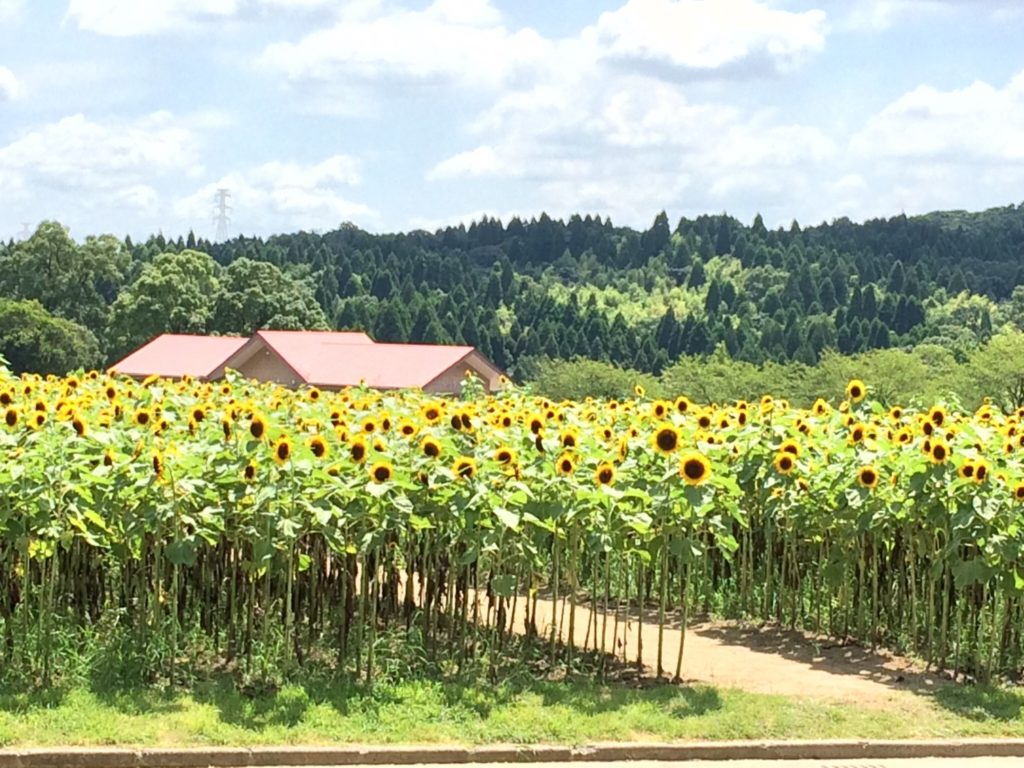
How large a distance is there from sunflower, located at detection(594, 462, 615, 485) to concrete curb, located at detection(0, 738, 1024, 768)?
5.58 feet

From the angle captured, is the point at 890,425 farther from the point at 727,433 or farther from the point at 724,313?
the point at 724,313

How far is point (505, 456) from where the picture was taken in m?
9.23

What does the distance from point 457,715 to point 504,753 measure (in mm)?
570

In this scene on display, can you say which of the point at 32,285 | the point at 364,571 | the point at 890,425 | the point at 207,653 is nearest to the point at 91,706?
the point at 207,653

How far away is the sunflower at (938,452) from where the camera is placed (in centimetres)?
959

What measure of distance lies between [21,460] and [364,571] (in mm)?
2123

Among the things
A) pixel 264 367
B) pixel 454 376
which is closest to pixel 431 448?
pixel 454 376

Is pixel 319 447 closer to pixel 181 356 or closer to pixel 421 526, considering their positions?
pixel 421 526

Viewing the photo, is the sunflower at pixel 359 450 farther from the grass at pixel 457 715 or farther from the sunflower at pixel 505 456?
the grass at pixel 457 715

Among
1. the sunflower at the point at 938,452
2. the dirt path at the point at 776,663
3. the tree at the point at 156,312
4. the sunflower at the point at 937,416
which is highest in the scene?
the tree at the point at 156,312

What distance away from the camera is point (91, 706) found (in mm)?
8219

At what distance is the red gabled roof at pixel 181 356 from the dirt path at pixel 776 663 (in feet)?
173

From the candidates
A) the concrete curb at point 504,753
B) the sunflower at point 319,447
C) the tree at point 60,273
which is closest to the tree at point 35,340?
the tree at point 60,273

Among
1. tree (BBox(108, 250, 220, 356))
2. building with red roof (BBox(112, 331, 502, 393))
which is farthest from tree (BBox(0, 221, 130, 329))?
building with red roof (BBox(112, 331, 502, 393))
